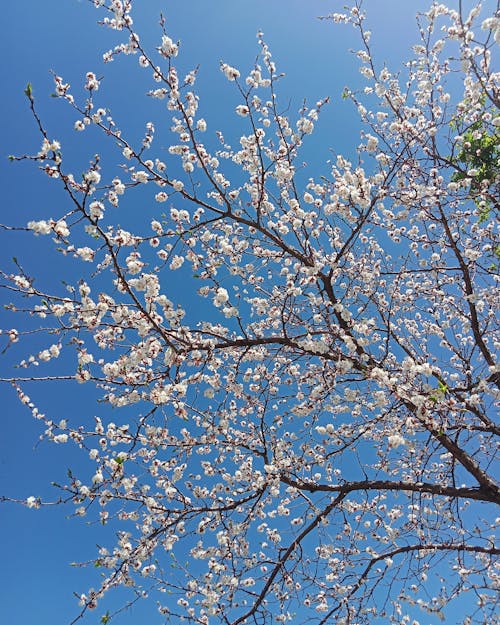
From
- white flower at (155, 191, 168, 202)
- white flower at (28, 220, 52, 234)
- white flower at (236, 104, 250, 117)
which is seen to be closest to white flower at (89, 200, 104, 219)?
white flower at (28, 220, 52, 234)

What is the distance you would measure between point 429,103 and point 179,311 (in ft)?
15.4

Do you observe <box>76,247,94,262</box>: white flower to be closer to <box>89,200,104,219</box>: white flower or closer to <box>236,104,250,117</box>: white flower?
<box>89,200,104,219</box>: white flower

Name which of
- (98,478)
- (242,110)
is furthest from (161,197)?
(98,478)

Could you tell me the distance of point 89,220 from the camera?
10.3ft

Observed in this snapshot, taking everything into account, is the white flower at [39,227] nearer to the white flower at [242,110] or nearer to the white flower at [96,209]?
the white flower at [96,209]

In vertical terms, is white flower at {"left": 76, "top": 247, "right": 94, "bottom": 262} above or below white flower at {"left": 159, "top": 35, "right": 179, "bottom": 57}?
below

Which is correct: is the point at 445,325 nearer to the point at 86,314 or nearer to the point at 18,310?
the point at 86,314

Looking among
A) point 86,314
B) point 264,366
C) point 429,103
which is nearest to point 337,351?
point 264,366

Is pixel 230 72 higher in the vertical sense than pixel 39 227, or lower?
higher

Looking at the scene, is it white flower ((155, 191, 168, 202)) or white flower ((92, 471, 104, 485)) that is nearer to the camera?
white flower ((92, 471, 104, 485))

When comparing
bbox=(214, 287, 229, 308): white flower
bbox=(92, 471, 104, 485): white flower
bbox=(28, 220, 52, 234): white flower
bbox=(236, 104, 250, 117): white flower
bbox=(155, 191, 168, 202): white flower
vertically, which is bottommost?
bbox=(92, 471, 104, 485): white flower

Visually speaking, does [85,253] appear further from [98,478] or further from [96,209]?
[98,478]

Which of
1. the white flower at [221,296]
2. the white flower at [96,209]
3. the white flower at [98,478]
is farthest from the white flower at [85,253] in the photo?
the white flower at [98,478]

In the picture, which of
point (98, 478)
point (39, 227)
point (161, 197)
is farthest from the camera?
point (161, 197)
